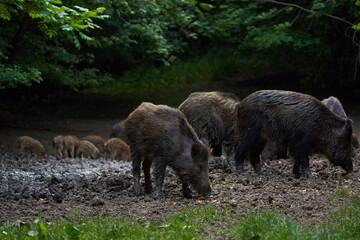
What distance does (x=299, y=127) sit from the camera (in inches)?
336

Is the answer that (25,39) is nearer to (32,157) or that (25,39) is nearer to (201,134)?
(32,157)

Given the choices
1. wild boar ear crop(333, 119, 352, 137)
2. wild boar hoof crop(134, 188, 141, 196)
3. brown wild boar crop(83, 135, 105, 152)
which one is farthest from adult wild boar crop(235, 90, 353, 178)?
brown wild boar crop(83, 135, 105, 152)

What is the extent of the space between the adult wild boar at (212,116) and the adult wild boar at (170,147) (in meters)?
2.54

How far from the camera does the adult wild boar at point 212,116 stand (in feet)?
33.1

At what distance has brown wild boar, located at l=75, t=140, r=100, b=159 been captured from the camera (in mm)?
13383

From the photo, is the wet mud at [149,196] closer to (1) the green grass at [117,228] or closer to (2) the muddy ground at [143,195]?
(2) the muddy ground at [143,195]

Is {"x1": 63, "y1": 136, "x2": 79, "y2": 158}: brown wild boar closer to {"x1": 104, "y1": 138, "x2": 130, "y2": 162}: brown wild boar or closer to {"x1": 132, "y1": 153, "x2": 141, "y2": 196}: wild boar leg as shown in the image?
{"x1": 104, "y1": 138, "x2": 130, "y2": 162}: brown wild boar

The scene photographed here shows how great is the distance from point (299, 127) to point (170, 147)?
93.0 inches

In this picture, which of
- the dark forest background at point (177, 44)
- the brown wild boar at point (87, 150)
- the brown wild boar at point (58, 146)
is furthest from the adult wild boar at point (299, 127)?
the brown wild boar at point (58, 146)

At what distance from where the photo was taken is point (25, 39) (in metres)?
13.4

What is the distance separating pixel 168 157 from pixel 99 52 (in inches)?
584

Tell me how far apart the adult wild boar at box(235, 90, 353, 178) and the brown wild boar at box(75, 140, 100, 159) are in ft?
18.2

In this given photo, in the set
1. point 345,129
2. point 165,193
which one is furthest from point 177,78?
point 165,193

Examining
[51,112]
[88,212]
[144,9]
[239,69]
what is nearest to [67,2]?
[144,9]
